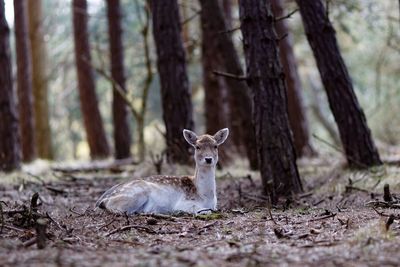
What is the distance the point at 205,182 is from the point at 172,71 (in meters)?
5.03

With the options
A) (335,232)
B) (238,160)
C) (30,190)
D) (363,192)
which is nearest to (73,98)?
(238,160)

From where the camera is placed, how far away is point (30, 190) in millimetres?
10492

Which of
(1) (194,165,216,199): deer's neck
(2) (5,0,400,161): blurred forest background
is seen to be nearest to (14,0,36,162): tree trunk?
(2) (5,0,400,161): blurred forest background

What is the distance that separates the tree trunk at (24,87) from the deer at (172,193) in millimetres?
11084

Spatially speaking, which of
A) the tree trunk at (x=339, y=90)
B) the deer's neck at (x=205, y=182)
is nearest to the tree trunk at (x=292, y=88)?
the tree trunk at (x=339, y=90)

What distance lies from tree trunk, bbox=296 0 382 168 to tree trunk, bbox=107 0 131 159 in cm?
1067

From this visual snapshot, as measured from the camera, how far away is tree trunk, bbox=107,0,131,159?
2081 cm

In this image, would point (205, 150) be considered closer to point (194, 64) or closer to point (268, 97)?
point (268, 97)

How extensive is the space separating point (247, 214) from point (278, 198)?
1754 mm

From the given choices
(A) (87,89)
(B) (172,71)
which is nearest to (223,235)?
(B) (172,71)

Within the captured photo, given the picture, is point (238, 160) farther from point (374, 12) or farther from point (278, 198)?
point (278, 198)

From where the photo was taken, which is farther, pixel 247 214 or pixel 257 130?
pixel 257 130

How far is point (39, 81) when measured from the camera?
22.3 metres

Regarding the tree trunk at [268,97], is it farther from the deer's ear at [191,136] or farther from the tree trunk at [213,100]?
the tree trunk at [213,100]
